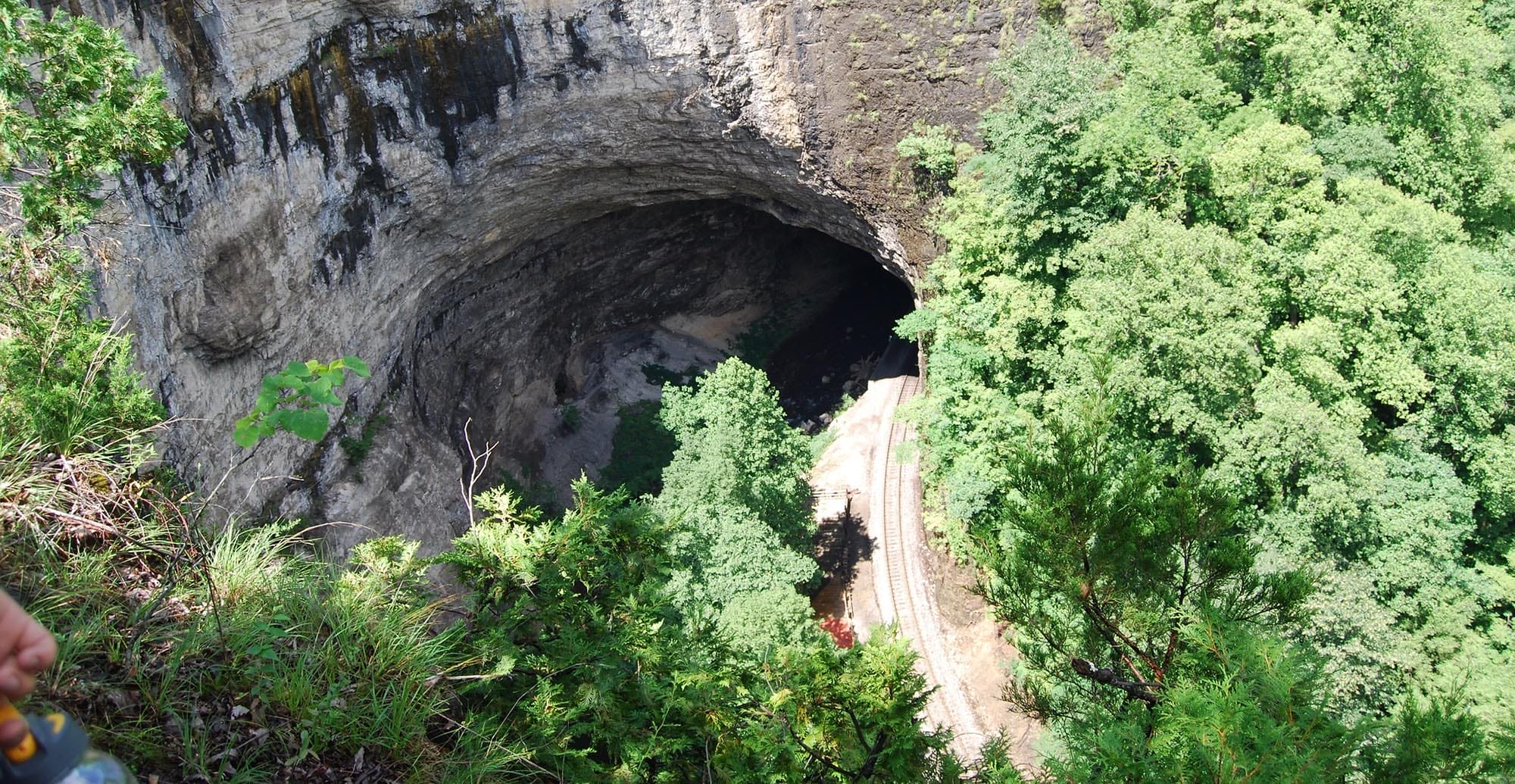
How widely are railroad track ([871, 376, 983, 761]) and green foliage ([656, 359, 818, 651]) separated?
161 centimetres

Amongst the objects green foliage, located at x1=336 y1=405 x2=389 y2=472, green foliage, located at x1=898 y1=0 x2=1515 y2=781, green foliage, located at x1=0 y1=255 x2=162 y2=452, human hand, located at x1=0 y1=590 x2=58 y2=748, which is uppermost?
human hand, located at x1=0 y1=590 x2=58 y2=748

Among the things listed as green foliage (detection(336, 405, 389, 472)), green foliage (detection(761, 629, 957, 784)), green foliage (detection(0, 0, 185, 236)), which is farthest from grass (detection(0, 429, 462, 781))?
green foliage (detection(336, 405, 389, 472))

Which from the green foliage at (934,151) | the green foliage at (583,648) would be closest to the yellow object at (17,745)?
the green foliage at (583,648)

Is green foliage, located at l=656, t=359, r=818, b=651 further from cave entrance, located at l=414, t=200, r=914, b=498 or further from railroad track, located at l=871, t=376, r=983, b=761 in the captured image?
cave entrance, located at l=414, t=200, r=914, b=498

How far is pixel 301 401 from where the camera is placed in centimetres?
476

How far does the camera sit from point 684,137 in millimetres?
18188

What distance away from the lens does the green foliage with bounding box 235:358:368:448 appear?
455cm

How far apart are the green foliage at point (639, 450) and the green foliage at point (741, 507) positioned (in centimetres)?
359

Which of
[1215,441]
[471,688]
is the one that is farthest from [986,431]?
[471,688]

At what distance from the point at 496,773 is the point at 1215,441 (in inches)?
420

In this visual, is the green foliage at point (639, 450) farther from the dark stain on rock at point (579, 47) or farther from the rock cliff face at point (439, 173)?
the dark stain on rock at point (579, 47)

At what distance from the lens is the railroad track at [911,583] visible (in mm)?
15891

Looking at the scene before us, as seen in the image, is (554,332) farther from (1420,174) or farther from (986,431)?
(1420,174)

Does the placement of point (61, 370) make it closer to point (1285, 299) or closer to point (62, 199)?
point (62, 199)
